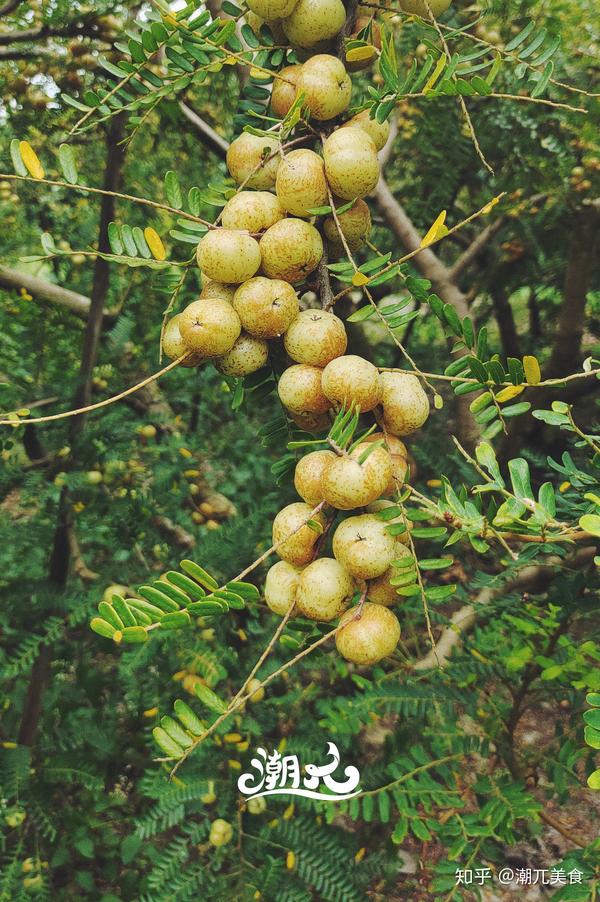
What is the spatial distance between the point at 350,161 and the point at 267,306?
0.20 m

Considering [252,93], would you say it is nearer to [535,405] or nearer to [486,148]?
[486,148]

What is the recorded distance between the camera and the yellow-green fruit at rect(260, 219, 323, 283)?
0.75 metres

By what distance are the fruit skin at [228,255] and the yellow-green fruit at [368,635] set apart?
0.45m

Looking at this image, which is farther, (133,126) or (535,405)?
(535,405)

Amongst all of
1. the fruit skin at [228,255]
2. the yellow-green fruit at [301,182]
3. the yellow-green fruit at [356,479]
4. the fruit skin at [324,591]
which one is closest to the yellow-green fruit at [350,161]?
the yellow-green fruit at [301,182]

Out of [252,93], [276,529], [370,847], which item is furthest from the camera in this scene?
[370,847]

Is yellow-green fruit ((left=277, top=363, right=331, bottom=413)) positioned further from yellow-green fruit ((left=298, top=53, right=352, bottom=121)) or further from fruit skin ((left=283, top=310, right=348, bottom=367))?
yellow-green fruit ((left=298, top=53, right=352, bottom=121))

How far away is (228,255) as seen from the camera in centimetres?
74

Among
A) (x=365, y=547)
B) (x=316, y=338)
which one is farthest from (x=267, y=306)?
(x=365, y=547)

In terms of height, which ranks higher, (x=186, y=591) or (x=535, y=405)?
(x=186, y=591)

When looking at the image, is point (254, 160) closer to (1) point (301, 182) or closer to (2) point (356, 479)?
(1) point (301, 182)

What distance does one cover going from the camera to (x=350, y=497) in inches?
26.6

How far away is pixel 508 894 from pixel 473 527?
99.9 inches

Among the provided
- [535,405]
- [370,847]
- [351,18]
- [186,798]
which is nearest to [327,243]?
[351,18]
